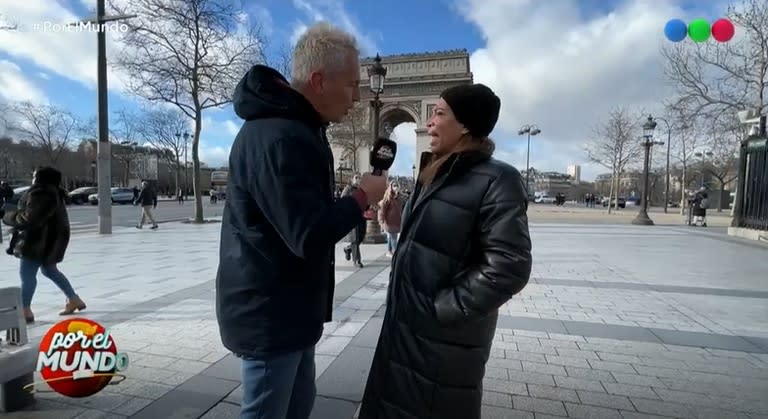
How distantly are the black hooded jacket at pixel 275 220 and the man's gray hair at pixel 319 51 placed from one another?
0.09 meters

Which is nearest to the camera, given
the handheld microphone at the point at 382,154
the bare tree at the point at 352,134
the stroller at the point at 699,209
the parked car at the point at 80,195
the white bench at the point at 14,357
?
the handheld microphone at the point at 382,154

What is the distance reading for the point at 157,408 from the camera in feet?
8.68

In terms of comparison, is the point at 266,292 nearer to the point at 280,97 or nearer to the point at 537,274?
the point at 280,97

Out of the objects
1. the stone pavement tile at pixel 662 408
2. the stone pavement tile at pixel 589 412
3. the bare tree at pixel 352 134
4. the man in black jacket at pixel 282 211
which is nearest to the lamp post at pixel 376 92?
the stone pavement tile at pixel 589 412

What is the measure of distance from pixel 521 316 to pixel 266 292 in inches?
165

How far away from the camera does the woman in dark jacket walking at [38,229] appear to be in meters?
4.20

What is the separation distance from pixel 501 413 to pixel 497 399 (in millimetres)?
189

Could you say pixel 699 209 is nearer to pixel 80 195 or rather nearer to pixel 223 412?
pixel 223 412

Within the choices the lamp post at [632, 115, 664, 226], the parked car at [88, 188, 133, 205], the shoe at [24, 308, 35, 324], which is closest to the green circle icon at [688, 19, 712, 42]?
the lamp post at [632, 115, 664, 226]

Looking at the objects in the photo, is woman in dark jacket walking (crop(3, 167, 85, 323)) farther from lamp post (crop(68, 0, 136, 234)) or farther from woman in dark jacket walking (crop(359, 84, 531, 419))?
lamp post (crop(68, 0, 136, 234))

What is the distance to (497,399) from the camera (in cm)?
293

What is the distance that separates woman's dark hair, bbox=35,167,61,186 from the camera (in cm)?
429

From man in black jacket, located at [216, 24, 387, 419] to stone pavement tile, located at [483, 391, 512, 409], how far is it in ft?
6.02

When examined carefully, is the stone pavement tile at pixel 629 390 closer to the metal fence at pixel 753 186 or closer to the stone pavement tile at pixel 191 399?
the stone pavement tile at pixel 191 399
